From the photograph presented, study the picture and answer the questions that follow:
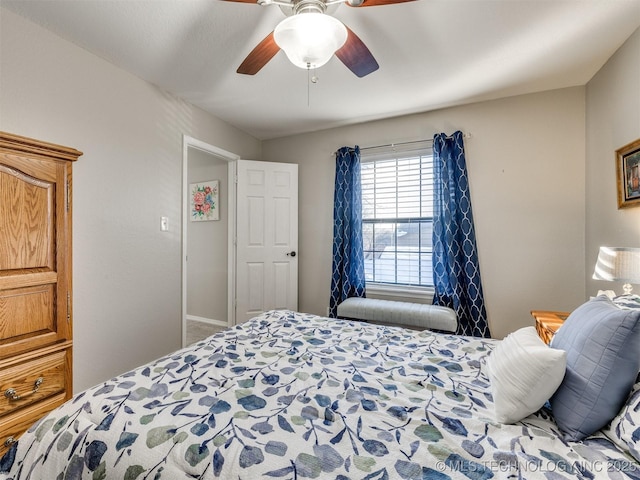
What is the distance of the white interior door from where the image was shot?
363cm

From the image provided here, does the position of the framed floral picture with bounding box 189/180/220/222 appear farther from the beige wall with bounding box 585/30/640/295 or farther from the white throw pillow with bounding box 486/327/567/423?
the beige wall with bounding box 585/30/640/295

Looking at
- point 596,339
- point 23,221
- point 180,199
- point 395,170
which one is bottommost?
point 596,339

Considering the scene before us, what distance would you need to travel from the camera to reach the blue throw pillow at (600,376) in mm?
872

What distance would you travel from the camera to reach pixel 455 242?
117 inches

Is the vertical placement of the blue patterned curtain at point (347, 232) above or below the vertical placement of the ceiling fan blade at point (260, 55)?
below

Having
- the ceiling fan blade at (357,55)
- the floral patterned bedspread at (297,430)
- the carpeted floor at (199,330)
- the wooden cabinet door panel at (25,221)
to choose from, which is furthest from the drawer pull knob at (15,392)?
the ceiling fan blade at (357,55)

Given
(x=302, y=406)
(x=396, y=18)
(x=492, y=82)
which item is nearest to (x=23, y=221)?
(x=302, y=406)

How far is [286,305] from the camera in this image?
12.2 ft

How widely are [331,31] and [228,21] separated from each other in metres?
0.86

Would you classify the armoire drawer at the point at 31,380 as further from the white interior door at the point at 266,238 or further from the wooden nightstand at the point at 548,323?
the wooden nightstand at the point at 548,323

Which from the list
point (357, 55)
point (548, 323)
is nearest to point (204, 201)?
point (357, 55)

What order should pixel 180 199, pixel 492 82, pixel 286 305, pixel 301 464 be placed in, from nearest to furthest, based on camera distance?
1. pixel 301 464
2. pixel 492 82
3. pixel 180 199
4. pixel 286 305

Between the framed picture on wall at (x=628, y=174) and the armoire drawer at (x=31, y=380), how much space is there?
341 centimetres

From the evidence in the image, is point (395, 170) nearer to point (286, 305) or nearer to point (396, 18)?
point (396, 18)
